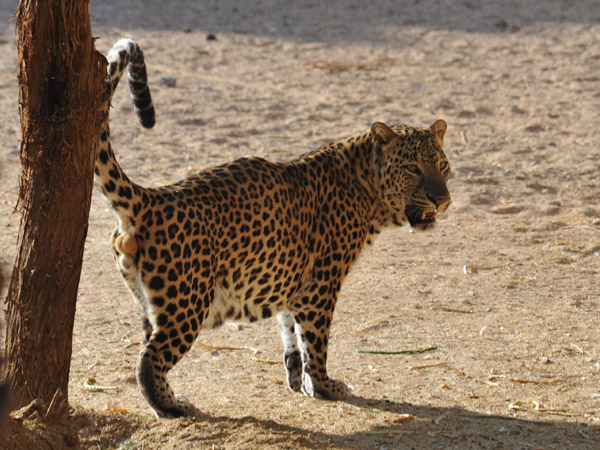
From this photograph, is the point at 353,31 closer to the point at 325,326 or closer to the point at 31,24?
the point at 325,326

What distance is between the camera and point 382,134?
567 centimetres

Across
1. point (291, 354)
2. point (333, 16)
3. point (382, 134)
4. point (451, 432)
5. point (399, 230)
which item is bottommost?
point (451, 432)

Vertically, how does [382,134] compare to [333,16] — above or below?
below

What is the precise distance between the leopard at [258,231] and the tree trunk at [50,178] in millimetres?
207

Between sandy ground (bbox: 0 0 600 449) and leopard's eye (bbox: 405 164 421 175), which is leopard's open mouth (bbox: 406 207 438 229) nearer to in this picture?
leopard's eye (bbox: 405 164 421 175)

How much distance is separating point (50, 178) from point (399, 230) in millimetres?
5197

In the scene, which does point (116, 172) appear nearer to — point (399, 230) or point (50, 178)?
point (50, 178)

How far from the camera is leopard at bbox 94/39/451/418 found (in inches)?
181

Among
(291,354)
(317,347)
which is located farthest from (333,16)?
(317,347)

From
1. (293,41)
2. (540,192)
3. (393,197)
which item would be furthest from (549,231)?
(293,41)

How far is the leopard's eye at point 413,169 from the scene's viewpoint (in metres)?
5.64

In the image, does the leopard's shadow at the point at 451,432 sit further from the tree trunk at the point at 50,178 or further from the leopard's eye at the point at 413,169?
the leopard's eye at the point at 413,169

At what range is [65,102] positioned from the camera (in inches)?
156

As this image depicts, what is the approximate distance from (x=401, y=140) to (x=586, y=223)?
12.3 ft
